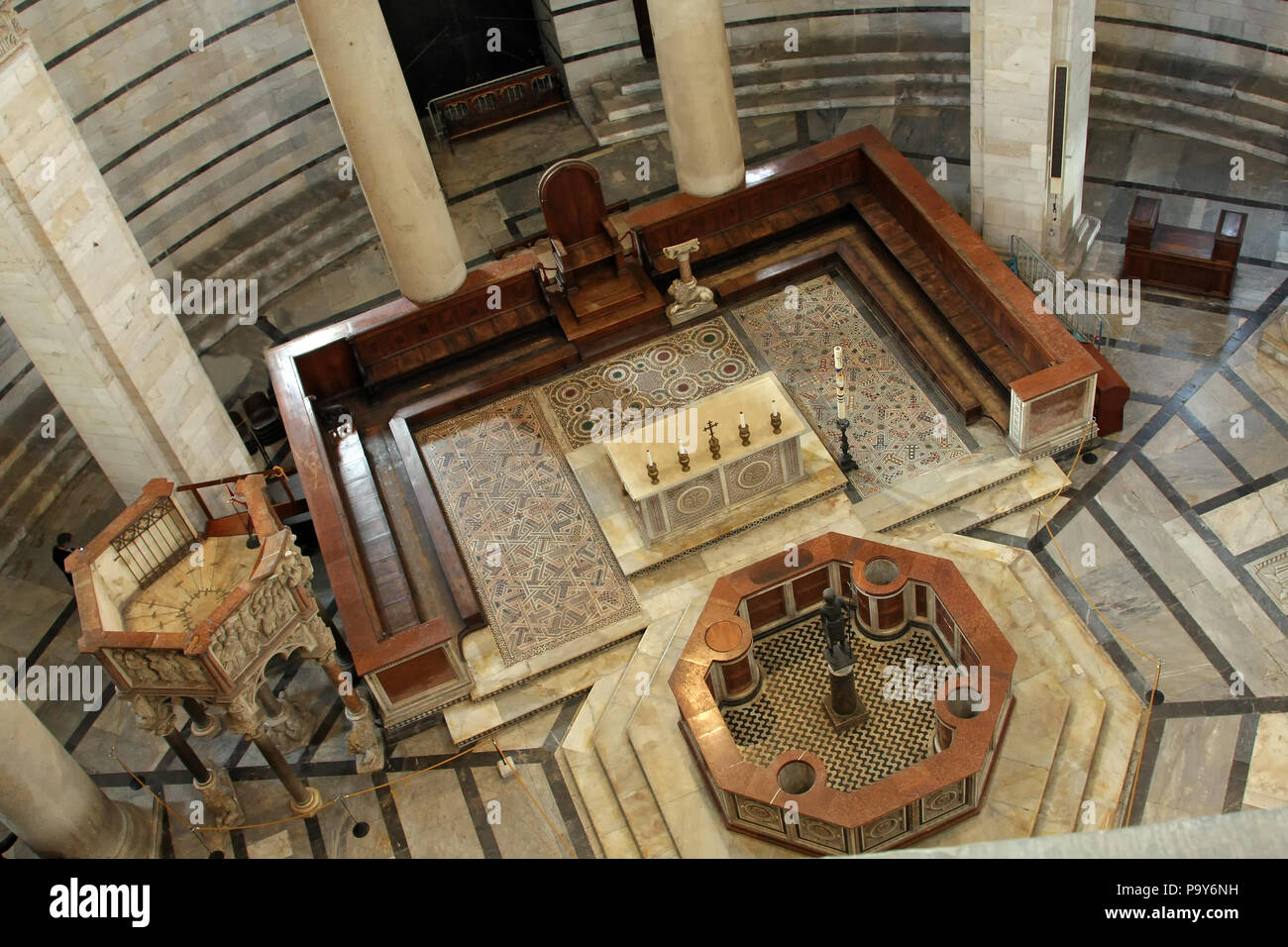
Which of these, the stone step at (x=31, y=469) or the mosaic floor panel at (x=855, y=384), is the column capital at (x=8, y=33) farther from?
the mosaic floor panel at (x=855, y=384)

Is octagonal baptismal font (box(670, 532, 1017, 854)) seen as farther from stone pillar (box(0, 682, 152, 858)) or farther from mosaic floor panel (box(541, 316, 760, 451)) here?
stone pillar (box(0, 682, 152, 858))

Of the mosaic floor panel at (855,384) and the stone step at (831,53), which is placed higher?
the stone step at (831,53)

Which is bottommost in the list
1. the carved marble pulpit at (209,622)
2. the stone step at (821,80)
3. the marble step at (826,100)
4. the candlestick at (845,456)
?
the carved marble pulpit at (209,622)

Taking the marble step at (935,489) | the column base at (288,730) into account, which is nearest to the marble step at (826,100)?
the marble step at (935,489)

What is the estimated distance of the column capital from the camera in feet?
26.8

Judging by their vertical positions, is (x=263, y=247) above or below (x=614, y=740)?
above

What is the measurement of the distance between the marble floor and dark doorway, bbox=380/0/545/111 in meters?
4.45

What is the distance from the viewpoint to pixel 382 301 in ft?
43.8

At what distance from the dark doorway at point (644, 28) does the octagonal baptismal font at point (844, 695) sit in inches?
293

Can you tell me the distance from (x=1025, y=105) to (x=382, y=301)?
630 centimetres

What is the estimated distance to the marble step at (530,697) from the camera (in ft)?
31.6

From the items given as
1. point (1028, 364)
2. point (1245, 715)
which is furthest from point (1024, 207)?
point (1245, 715)
